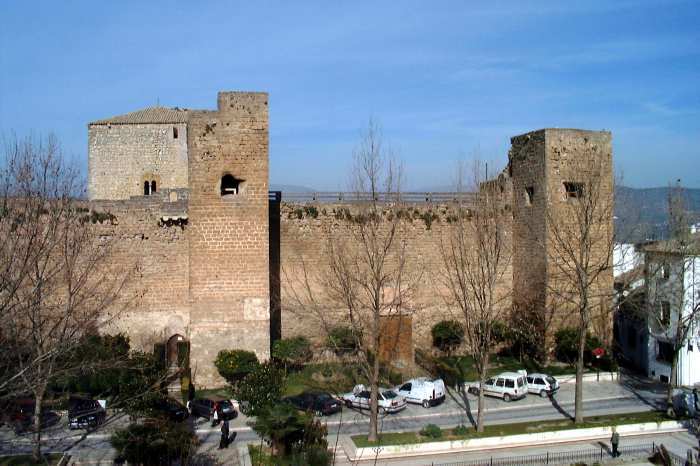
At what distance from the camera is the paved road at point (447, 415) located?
56.3 ft

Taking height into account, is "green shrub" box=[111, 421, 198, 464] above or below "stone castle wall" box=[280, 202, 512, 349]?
below

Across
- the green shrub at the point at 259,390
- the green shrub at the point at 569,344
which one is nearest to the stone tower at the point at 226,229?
the green shrub at the point at 259,390

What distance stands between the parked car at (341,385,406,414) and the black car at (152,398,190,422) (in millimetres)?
4528

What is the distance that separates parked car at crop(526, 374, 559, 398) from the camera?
2159cm

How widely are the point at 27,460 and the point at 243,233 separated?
863 centimetres

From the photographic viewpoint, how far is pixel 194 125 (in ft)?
69.5

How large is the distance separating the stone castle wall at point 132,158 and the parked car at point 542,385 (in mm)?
21595

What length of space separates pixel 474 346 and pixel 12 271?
452 inches

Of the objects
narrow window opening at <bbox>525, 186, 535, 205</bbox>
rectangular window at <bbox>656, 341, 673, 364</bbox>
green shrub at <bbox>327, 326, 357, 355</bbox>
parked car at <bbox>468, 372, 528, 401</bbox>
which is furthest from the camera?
narrow window opening at <bbox>525, 186, 535, 205</bbox>

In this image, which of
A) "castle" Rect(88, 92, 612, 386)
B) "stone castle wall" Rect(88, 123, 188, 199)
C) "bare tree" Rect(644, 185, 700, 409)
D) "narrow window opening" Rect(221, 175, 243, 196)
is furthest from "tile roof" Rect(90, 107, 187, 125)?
"bare tree" Rect(644, 185, 700, 409)

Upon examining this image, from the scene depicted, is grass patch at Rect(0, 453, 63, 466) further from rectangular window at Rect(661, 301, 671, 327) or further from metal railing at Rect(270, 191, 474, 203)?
rectangular window at Rect(661, 301, 671, 327)

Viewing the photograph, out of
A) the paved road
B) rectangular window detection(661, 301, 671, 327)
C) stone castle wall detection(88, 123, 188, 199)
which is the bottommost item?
the paved road

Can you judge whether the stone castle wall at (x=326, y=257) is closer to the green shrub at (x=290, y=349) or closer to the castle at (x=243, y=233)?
the castle at (x=243, y=233)

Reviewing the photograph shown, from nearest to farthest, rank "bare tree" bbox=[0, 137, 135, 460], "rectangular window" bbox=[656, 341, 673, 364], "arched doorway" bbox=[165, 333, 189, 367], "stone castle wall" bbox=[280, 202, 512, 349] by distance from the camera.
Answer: "bare tree" bbox=[0, 137, 135, 460], "arched doorway" bbox=[165, 333, 189, 367], "stone castle wall" bbox=[280, 202, 512, 349], "rectangular window" bbox=[656, 341, 673, 364]
